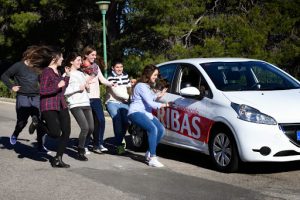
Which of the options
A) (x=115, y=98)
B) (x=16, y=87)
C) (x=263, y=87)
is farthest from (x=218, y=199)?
(x=16, y=87)

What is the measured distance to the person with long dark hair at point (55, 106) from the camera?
831 cm

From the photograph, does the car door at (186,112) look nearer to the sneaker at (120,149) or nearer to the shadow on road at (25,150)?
the sneaker at (120,149)

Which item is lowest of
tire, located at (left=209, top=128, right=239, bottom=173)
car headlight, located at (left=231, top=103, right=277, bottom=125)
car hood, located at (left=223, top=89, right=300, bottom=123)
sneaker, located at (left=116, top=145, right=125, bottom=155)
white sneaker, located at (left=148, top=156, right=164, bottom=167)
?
sneaker, located at (left=116, top=145, right=125, bottom=155)

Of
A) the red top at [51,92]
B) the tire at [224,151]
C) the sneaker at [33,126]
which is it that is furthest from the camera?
the sneaker at [33,126]

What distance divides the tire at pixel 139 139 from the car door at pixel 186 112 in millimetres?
692

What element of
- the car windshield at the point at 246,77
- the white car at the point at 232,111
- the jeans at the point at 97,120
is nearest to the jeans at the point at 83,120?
the jeans at the point at 97,120

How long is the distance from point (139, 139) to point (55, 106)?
86.0 inches

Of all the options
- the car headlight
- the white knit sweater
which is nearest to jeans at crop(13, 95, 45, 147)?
the white knit sweater

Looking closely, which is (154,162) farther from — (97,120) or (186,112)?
(97,120)

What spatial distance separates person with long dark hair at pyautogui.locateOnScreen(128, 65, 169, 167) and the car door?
352 mm

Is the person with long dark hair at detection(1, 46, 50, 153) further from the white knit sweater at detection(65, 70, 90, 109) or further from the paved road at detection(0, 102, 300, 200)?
the white knit sweater at detection(65, 70, 90, 109)

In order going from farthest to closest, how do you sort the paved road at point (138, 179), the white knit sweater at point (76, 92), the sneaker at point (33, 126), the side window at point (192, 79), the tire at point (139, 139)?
1. the tire at point (139, 139)
2. the sneaker at point (33, 126)
3. the white knit sweater at point (76, 92)
4. the side window at point (192, 79)
5. the paved road at point (138, 179)

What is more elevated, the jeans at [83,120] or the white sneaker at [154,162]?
the jeans at [83,120]

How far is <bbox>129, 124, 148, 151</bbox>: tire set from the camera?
10008 mm
